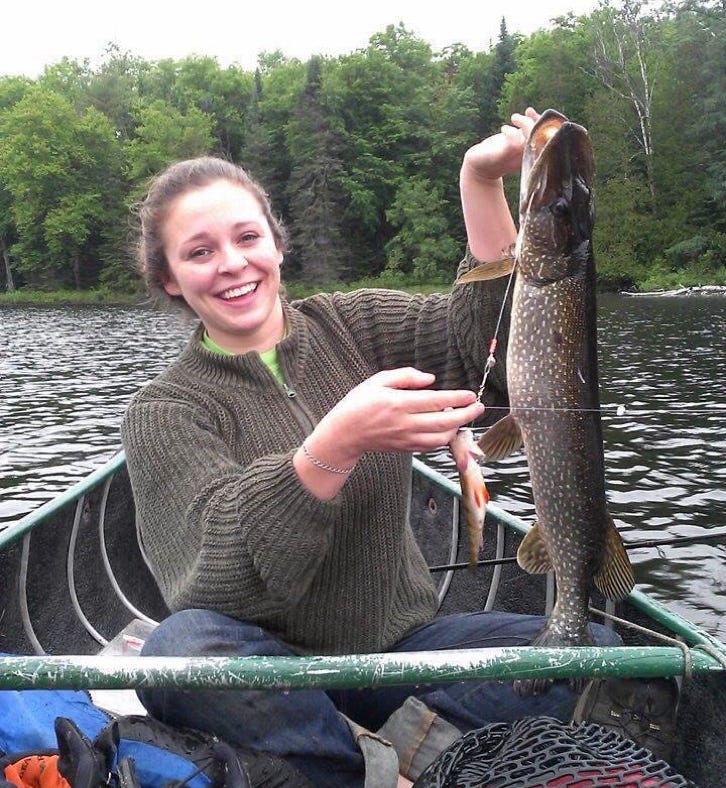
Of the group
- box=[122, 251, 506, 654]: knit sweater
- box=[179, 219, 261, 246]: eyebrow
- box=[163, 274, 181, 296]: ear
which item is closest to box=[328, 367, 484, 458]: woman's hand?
box=[122, 251, 506, 654]: knit sweater

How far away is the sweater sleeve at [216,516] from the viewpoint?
2002 millimetres

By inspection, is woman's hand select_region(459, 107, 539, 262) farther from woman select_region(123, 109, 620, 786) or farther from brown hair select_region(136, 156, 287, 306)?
brown hair select_region(136, 156, 287, 306)

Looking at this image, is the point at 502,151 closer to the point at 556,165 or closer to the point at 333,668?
the point at 556,165

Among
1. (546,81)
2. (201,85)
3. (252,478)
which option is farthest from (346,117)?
(252,478)

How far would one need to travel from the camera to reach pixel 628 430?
11.2m

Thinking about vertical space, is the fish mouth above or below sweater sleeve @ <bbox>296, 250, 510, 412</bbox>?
above

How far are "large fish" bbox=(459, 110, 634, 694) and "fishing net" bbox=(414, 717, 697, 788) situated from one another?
0.23 metres

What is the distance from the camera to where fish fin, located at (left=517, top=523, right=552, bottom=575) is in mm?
2445

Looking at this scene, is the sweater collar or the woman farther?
the sweater collar

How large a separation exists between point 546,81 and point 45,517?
154ft

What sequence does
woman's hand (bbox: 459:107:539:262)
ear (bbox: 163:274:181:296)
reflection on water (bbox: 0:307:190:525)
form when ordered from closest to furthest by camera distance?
woman's hand (bbox: 459:107:539:262) → ear (bbox: 163:274:181:296) → reflection on water (bbox: 0:307:190:525)

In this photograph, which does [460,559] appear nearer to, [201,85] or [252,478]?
[252,478]

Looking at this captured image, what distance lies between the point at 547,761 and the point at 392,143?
5102cm

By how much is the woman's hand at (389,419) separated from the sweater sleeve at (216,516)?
0.14 meters
